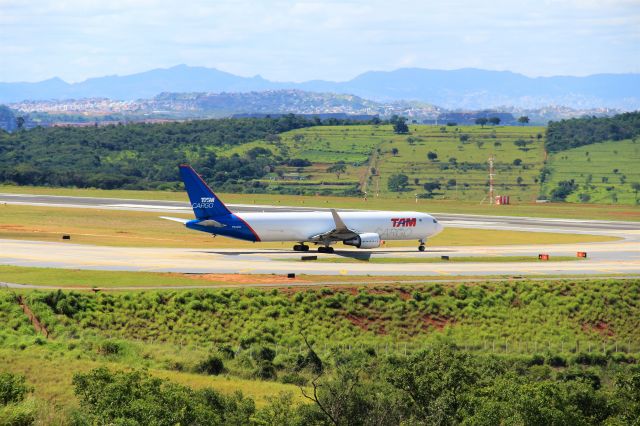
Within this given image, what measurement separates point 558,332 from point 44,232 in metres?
55.7

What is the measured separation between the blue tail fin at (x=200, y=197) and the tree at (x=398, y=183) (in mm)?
109670

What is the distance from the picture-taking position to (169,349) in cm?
5472

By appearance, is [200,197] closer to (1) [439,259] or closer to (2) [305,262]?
(2) [305,262]

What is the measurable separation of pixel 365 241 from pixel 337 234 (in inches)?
103

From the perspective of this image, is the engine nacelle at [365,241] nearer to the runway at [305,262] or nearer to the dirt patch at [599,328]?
the runway at [305,262]

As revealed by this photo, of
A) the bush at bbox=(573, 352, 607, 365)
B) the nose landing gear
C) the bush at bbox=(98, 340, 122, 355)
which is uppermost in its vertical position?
the nose landing gear

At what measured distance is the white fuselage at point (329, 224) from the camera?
85.3m

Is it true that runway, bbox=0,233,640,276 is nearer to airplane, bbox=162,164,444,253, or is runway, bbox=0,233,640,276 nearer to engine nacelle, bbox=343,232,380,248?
engine nacelle, bbox=343,232,380,248

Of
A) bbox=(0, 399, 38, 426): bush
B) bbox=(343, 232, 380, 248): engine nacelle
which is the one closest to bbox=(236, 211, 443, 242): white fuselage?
bbox=(343, 232, 380, 248): engine nacelle

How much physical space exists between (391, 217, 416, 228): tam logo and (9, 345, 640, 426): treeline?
4327cm

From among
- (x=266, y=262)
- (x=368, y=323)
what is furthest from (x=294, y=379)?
(x=266, y=262)

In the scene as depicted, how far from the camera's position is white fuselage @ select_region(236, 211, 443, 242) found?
85.3 m

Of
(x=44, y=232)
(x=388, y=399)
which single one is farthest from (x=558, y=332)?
(x=44, y=232)

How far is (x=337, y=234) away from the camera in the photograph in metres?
86.8
